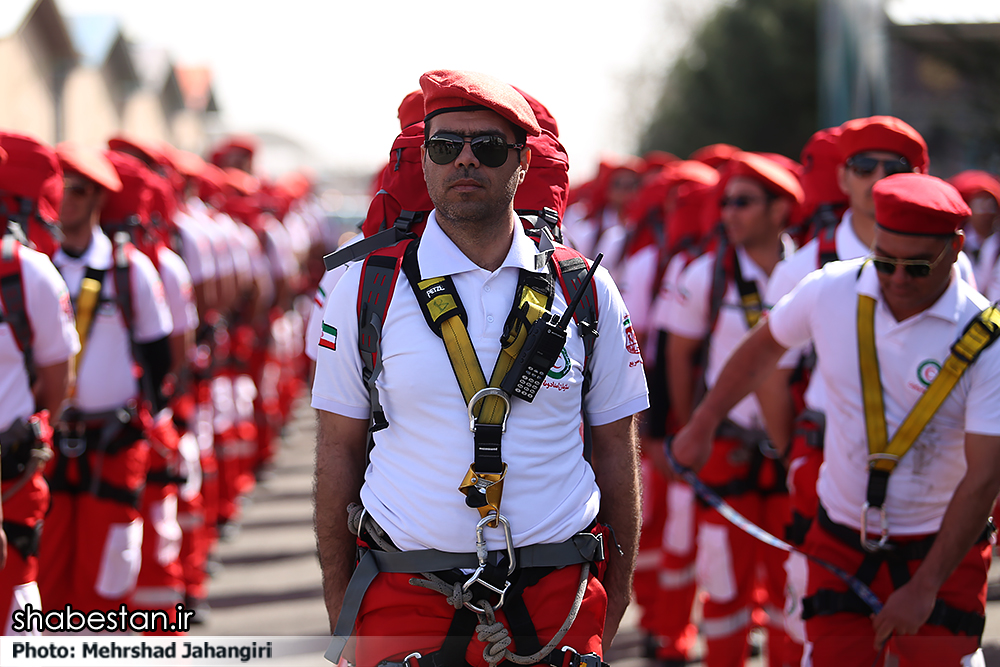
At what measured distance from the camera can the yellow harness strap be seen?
2824 millimetres

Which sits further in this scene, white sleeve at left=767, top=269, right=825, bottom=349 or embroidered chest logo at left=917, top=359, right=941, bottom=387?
white sleeve at left=767, top=269, right=825, bottom=349

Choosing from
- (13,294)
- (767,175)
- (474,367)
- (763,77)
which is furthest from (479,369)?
(763,77)

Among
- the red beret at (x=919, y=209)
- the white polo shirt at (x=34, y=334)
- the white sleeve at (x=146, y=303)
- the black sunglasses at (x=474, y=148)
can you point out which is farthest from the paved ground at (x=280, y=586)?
the red beret at (x=919, y=209)

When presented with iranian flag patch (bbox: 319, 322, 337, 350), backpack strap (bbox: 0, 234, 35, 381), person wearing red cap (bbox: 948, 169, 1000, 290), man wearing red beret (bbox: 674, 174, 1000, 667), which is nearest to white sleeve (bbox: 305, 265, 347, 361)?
iranian flag patch (bbox: 319, 322, 337, 350)

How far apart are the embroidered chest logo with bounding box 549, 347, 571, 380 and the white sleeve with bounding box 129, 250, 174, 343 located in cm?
322

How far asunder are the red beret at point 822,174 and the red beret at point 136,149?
4.57 metres

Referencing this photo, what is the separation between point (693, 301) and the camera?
5.91m

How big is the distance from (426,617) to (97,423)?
3.15m

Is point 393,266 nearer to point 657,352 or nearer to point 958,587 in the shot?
point 958,587

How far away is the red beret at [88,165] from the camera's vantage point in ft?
17.4

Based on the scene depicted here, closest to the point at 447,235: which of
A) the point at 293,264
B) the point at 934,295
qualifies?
the point at 934,295

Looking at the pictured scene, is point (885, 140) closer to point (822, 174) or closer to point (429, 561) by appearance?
point (822, 174)

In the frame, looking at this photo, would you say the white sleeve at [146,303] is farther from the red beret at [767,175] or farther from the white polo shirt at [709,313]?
the red beret at [767,175]

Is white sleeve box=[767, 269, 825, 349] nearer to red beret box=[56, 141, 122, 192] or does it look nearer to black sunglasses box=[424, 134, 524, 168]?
black sunglasses box=[424, 134, 524, 168]
